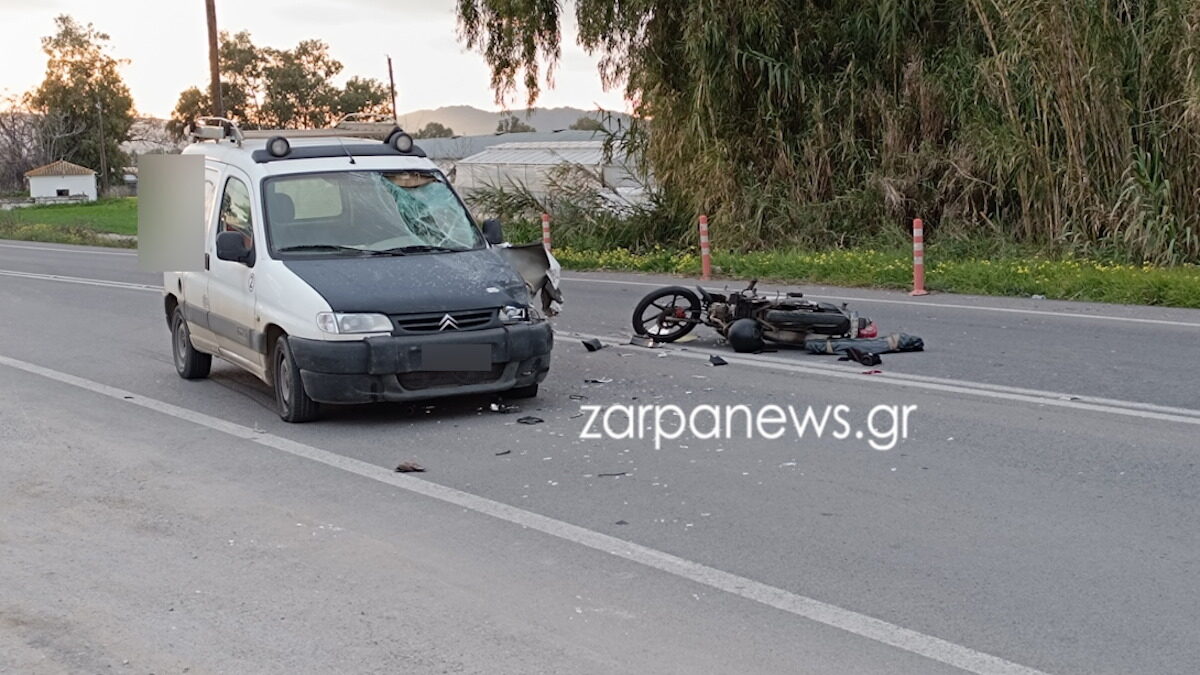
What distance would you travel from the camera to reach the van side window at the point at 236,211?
10031 mm

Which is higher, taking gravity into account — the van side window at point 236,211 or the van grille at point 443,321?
the van side window at point 236,211

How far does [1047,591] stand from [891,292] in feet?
38.9

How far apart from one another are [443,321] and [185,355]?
10.7 feet

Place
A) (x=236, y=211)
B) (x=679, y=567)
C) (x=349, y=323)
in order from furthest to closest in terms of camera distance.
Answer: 1. (x=236, y=211)
2. (x=349, y=323)
3. (x=679, y=567)

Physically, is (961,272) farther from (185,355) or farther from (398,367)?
(398,367)

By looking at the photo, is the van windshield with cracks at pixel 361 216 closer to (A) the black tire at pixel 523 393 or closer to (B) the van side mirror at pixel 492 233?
(B) the van side mirror at pixel 492 233

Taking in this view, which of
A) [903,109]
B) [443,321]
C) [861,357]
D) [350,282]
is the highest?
[903,109]

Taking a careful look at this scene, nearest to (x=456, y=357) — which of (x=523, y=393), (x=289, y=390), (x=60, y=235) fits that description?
(x=523, y=393)

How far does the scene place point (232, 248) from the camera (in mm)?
9625

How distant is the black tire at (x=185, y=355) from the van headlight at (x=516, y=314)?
3078 mm

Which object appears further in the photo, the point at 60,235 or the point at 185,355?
the point at 60,235

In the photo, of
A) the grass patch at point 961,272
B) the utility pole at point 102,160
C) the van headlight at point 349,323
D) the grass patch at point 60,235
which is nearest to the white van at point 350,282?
the van headlight at point 349,323

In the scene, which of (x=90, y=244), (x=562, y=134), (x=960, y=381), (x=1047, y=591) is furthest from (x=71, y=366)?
(x=562, y=134)

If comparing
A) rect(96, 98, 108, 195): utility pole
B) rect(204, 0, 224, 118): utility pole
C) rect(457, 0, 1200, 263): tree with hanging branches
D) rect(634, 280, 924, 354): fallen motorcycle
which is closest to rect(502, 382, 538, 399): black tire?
rect(634, 280, 924, 354): fallen motorcycle
